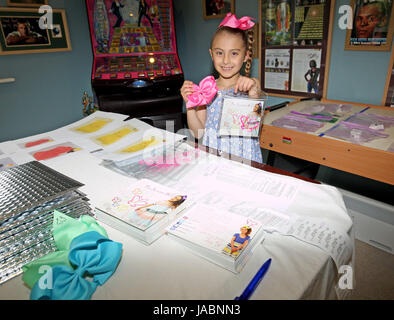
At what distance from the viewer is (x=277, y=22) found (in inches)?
81.4

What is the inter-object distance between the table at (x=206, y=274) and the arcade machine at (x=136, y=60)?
1.67m

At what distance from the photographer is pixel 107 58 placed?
2.33 meters

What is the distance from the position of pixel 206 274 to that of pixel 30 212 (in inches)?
16.7

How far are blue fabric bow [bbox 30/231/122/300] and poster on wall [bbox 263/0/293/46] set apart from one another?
2010 millimetres

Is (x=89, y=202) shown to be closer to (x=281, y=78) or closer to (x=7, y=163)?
(x=7, y=163)

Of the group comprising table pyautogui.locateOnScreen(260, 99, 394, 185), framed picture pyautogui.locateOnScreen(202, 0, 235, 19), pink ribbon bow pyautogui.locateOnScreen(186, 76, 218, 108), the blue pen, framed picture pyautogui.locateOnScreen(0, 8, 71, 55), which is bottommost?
table pyautogui.locateOnScreen(260, 99, 394, 185)

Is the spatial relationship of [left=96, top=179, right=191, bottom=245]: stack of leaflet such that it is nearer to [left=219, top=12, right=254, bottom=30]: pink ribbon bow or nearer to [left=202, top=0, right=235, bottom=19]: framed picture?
[left=219, top=12, right=254, bottom=30]: pink ribbon bow

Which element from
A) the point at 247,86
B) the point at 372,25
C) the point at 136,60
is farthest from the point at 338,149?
the point at 136,60

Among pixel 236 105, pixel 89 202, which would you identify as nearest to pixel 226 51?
pixel 236 105

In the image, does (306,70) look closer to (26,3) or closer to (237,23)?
(237,23)

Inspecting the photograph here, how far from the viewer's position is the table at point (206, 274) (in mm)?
505

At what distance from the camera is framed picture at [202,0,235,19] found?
2373 mm

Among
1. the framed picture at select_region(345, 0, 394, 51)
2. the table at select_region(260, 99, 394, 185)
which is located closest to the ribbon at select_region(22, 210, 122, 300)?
the table at select_region(260, 99, 394, 185)
